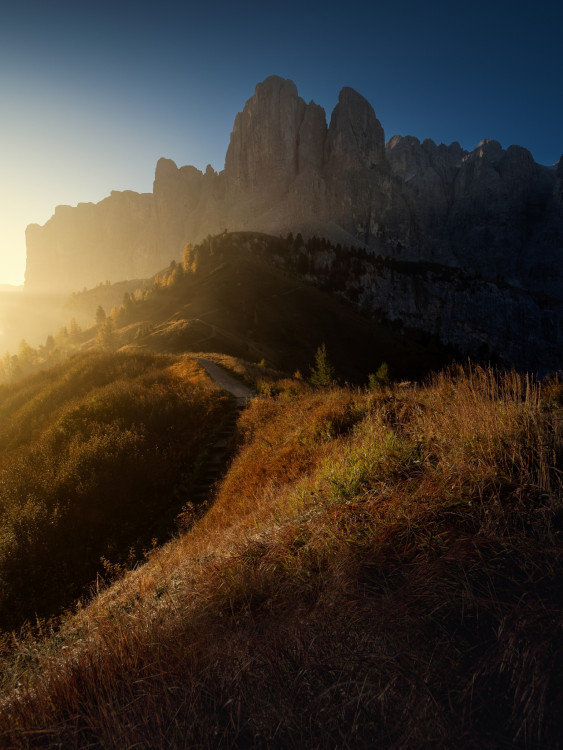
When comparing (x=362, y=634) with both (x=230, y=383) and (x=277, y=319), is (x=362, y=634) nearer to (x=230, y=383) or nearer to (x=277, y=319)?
(x=230, y=383)

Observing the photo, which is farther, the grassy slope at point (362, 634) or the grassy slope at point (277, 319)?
the grassy slope at point (277, 319)

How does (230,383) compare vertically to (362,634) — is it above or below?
above

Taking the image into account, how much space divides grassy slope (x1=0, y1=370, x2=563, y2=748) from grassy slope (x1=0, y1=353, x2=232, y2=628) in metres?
4.64

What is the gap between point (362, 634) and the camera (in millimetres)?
2801

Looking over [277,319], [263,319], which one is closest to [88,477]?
[263,319]

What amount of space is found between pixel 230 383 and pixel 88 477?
1371cm

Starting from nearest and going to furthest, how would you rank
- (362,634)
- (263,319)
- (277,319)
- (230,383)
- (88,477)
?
(362,634), (88,477), (230,383), (263,319), (277,319)

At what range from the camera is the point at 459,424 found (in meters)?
5.66

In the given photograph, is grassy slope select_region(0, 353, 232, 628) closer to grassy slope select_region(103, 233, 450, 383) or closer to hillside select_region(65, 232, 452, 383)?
hillside select_region(65, 232, 452, 383)

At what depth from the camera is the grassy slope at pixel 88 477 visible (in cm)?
973

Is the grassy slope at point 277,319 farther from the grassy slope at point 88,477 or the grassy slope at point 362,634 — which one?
the grassy slope at point 362,634

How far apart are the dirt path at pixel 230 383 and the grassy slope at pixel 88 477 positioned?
1.27 m

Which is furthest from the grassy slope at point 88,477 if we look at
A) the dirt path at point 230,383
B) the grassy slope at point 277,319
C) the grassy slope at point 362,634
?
the grassy slope at point 277,319

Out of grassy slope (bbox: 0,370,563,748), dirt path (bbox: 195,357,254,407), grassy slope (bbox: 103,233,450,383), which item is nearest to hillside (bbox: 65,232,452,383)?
grassy slope (bbox: 103,233,450,383)
